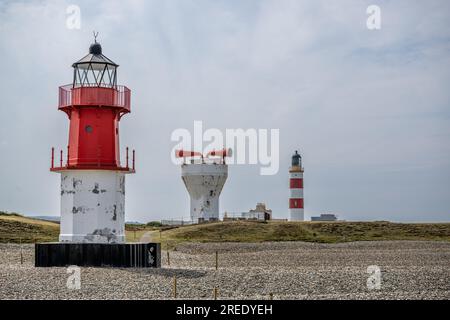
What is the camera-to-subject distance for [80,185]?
91.9ft

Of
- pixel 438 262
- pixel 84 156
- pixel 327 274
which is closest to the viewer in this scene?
pixel 327 274

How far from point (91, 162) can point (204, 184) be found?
1373 inches

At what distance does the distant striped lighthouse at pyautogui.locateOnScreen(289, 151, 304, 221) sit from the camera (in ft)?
247

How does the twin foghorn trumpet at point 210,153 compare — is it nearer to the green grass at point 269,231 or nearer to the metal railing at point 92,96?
the green grass at point 269,231

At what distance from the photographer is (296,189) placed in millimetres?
76688

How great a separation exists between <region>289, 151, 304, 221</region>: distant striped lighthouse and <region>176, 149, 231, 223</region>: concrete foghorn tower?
45.9 ft

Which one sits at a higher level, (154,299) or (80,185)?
(80,185)

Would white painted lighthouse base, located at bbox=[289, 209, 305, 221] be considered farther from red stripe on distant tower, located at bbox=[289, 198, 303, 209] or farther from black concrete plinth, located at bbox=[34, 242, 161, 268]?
black concrete plinth, located at bbox=[34, 242, 161, 268]

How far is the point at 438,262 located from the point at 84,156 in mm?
15325

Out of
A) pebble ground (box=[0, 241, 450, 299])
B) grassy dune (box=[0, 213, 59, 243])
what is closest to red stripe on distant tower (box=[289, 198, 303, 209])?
grassy dune (box=[0, 213, 59, 243])

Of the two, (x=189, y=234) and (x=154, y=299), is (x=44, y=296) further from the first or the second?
(x=189, y=234)
